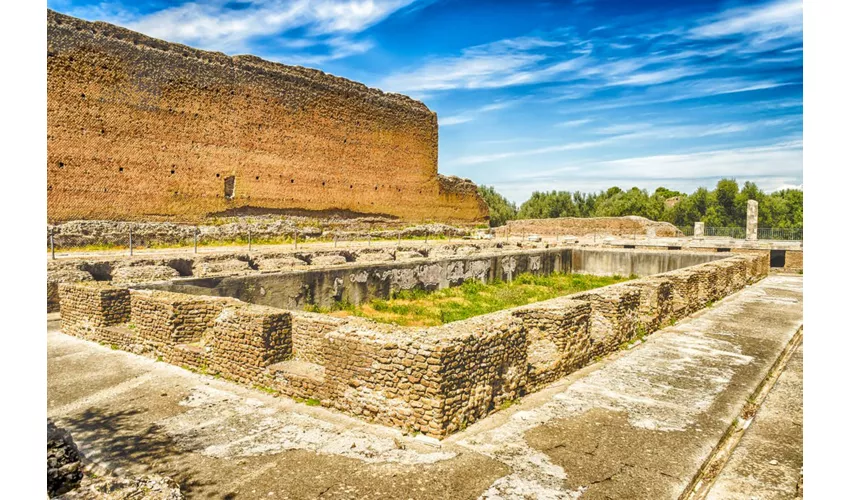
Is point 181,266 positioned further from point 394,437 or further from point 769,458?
point 769,458

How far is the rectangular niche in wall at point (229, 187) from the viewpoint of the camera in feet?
72.9

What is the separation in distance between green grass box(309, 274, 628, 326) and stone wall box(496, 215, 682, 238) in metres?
18.8

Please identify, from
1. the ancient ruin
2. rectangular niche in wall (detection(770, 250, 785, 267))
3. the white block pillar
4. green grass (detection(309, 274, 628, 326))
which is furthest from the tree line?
the ancient ruin

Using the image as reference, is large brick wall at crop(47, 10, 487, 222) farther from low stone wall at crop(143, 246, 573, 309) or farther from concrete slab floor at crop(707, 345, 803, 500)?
concrete slab floor at crop(707, 345, 803, 500)

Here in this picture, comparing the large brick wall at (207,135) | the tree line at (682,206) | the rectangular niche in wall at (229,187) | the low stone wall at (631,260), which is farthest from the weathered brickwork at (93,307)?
the tree line at (682,206)

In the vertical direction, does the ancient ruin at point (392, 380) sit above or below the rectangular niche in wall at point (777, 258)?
below

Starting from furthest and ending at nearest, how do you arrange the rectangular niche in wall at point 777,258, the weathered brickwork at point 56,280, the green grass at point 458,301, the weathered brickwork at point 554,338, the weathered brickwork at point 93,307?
the rectangular niche in wall at point 777,258, the green grass at point 458,301, the weathered brickwork at point 56,280, the weathered brickwork at point 93,307, the weathered brickwork at point 554,338

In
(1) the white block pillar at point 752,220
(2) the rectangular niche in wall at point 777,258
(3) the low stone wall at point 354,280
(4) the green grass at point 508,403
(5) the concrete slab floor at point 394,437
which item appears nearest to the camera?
(5) the concrete slab floor at point 394,437

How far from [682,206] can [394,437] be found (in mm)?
53097

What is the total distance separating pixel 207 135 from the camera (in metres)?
21.4

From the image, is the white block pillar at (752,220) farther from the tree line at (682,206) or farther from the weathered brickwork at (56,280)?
the weathered brickwork at (56,280)

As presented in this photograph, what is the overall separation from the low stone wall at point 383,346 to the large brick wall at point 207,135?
39.3ft

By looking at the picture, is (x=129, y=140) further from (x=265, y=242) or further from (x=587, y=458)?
(x=587, y=458)

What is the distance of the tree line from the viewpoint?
4456cm
